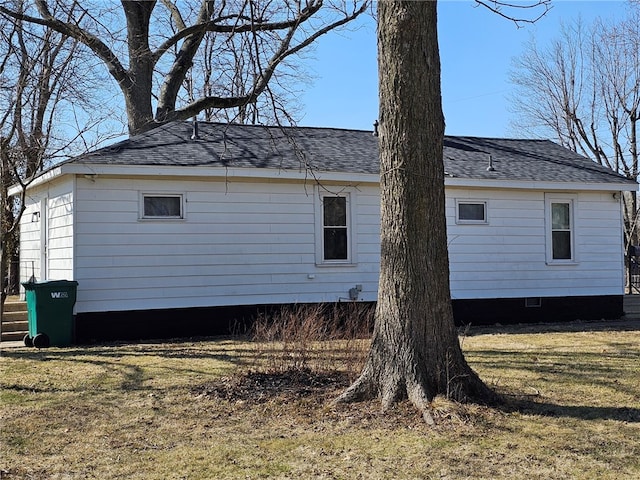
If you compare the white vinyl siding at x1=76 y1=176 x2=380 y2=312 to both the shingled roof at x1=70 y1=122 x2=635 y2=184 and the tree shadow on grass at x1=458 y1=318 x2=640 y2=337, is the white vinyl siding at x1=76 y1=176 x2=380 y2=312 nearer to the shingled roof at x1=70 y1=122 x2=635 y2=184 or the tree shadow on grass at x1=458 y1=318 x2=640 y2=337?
the shingled roof at x1=70 y1=122 x2=635 y2=184

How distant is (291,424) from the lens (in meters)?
5.60

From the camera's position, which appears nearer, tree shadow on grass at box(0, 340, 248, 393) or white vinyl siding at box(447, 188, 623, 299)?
tree shadow on grass at box(0, 340, 248, 393)

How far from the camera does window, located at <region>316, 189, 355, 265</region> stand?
1243 centimetres

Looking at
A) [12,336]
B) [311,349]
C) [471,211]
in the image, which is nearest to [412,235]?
[311,349]

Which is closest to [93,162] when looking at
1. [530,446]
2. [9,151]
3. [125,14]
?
[9,151]

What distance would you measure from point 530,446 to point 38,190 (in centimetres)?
1159

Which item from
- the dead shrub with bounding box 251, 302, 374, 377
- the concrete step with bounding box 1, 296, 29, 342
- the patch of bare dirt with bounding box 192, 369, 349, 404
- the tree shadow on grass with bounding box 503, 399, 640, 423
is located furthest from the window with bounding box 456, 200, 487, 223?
the concrete step with bounding box 1, 296, 29, 342

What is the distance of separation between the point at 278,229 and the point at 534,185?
551 centimetres

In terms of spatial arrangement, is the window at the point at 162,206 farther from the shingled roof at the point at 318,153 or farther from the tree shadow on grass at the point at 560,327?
the tree shadow on grass at the point at 560,327

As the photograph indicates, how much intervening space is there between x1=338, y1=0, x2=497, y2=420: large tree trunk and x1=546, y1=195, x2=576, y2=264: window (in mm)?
8681

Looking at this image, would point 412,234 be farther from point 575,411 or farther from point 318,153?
point 318,153

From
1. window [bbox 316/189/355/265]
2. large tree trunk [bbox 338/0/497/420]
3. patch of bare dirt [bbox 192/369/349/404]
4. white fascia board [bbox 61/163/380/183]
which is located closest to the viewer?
large tree trunk [bbox 338/0/497/420]

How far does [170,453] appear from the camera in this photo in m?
4.87

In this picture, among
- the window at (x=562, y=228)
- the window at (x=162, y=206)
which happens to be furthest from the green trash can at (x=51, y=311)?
the window at (x=562, y=228)
